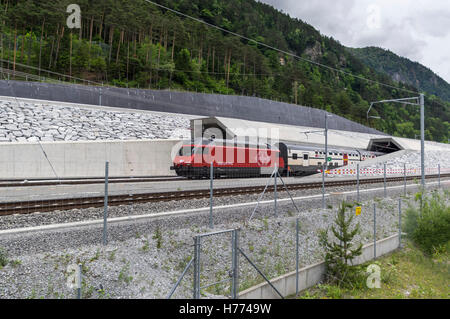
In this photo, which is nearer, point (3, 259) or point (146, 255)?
point (3, 259)

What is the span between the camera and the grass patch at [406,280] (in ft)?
28.1

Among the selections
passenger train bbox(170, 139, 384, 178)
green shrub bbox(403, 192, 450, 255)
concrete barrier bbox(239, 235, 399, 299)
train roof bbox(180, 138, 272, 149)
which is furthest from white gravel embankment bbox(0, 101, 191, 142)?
green shrub bbox(403, 192, 450, 255)

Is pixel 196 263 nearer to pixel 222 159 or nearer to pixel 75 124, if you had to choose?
pixel 222 159

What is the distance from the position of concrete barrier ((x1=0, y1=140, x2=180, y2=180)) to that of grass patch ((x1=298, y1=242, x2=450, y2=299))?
55.1ft

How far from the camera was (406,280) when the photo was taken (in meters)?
10.3

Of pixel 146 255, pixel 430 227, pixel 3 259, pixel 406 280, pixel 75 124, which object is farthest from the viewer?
pixel 75 124

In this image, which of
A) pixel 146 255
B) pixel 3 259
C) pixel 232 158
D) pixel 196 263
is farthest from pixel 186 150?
pixel 196 263

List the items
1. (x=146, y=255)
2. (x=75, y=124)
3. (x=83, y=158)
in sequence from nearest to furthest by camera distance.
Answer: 1. (x=146, y=255)
2. (x=83, y=158)
3. (x=75, y=124)

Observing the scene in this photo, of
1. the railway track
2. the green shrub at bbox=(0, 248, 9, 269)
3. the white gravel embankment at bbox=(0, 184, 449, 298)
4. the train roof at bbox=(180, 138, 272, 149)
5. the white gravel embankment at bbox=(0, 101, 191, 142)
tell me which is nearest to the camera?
the white gravel embankment at bbox=(0, 184, 449, 298)

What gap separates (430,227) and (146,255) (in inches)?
438

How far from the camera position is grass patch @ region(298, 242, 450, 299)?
8.58m

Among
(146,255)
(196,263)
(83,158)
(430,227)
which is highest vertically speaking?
(83,158)

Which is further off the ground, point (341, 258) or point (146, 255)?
point (146, 255)

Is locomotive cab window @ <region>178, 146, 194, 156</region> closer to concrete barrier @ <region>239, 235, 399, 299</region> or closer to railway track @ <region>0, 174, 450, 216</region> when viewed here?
railway track @ <region>0, 174, 450, 216</region>
